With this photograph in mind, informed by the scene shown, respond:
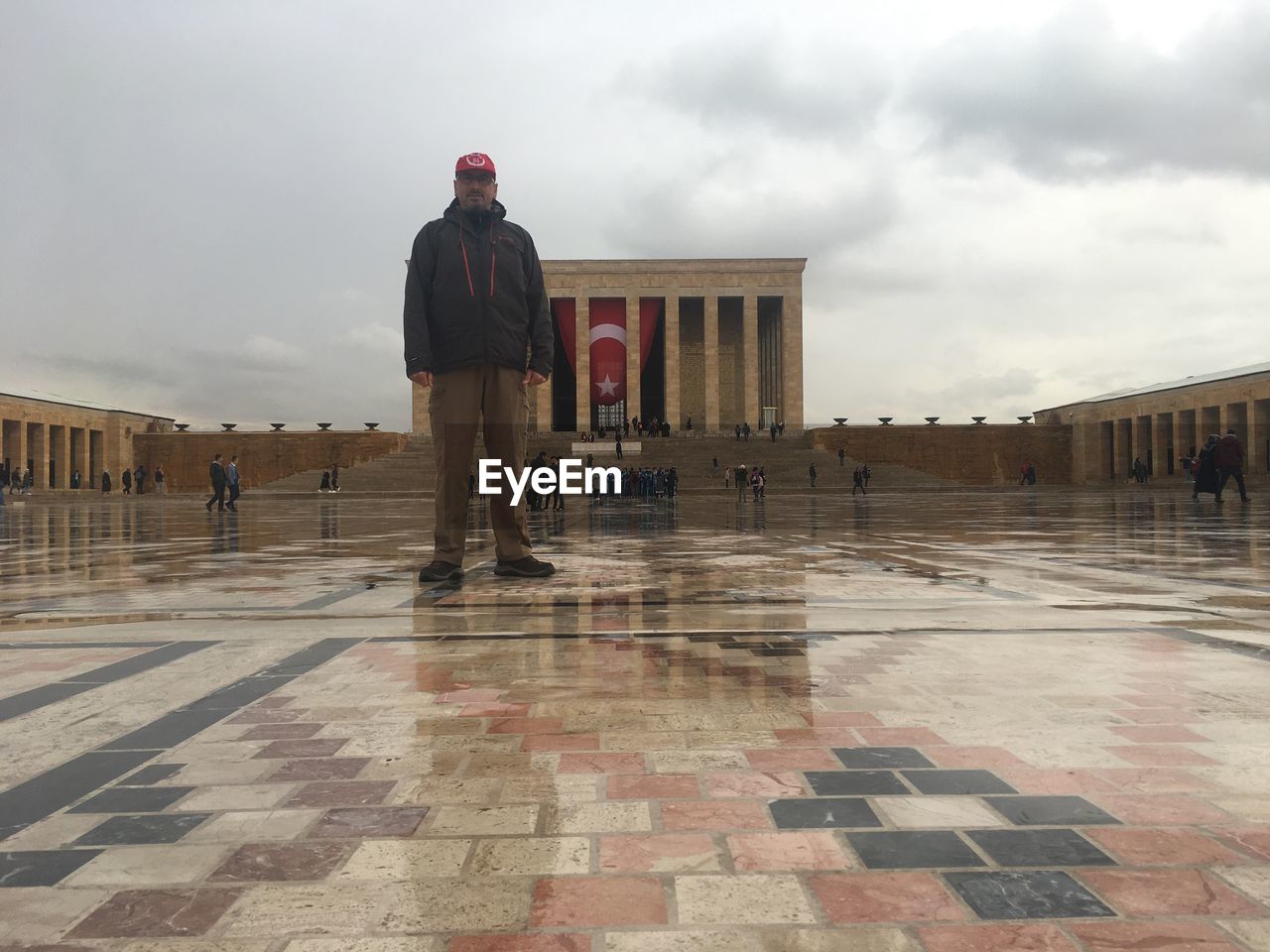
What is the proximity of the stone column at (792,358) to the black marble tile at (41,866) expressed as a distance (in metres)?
50.4

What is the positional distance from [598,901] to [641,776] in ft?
1.73

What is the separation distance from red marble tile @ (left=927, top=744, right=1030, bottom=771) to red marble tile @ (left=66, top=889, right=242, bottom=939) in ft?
4.62

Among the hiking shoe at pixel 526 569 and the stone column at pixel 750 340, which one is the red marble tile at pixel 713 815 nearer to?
the hiking shoe at pixel 526 569

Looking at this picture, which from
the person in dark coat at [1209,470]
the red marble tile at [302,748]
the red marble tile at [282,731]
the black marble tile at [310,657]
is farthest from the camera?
the person in dark coat at [1209,470]

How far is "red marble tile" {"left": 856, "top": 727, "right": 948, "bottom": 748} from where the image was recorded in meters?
2.00

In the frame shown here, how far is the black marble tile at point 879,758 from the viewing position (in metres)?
1.85

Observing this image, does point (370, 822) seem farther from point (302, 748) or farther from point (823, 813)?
point (823, 813)

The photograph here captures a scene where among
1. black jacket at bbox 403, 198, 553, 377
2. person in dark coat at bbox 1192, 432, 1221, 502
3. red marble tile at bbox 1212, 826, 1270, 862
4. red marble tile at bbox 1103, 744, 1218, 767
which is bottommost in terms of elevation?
red marble tile at bbox 1212, 826, 1270, 862

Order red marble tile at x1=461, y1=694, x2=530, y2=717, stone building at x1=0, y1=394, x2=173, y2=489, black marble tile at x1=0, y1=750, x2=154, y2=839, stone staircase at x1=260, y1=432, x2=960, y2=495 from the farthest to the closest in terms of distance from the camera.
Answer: stone building at x1=0, y1=394, x2=173, y2=489 < stone staircase at x1=260, y1=432, x2=960, y2=495 < red marble tile at x1=461, y1=694, x2=530, y2=717 < black marble tile at x1=0, y1=750, x2=154, y2=839

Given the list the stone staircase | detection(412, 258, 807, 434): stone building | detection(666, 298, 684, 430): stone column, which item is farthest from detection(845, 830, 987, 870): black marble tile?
detection(666, 298, 684, 430): stone column

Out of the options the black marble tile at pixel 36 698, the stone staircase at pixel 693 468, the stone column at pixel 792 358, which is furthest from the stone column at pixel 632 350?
the black marble tile at pixel 36 698

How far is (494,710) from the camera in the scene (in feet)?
7.64

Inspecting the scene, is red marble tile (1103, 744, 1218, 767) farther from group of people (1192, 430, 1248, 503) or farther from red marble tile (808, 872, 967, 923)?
group of people (1192, 430, 1248, 503)

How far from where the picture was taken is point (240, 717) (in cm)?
227
